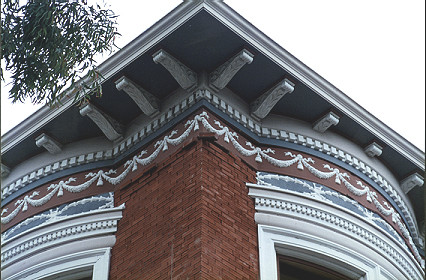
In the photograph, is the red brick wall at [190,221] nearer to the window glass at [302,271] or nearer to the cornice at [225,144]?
the cornice at [225,144]

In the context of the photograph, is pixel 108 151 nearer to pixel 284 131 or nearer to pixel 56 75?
pixel 284 131

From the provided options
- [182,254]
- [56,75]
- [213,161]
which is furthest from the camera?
[213,161]

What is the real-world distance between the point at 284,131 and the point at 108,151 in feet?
8.15

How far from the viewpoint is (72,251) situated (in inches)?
403

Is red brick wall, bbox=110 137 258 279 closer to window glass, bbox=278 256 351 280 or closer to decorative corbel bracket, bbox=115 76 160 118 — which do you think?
window glass, bbox=278 256 351 280

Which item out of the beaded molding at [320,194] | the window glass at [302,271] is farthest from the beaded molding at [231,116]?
the window glass at [302,271]

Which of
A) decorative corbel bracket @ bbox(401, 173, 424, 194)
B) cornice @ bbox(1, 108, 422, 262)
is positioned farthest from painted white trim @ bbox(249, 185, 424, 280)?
decorative corbel bracket @ bbox(401, 173, 424, 194)

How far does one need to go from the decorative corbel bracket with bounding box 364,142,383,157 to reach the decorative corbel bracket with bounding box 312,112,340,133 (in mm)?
779

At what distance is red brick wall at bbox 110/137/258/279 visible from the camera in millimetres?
8898

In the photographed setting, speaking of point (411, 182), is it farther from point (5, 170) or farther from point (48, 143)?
point (5, 170)

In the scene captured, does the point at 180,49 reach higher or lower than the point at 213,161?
higher

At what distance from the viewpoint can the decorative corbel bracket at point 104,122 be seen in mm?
10703

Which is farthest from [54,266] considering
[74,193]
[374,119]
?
[374,119]

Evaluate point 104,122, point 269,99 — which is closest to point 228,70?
point 269,99
